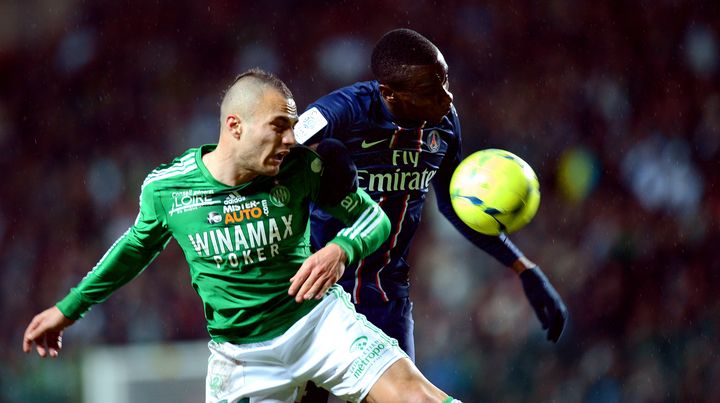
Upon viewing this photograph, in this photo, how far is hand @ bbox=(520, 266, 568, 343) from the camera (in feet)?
13.6

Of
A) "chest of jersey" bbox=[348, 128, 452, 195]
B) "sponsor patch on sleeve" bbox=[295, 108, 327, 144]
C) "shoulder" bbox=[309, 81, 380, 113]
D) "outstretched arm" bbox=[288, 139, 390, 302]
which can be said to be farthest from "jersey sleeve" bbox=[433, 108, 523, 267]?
"outstretched arm" bbox=[288, 139, 390, 302]

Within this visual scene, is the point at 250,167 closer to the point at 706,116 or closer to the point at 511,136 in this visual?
the point at 511,136

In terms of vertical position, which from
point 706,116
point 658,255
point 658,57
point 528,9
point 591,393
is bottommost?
point 591,393

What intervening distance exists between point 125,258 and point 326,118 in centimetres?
88

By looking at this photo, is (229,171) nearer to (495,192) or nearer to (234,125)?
(234,125)

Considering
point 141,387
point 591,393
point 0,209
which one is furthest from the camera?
point 0,209

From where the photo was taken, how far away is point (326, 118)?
11.7ft

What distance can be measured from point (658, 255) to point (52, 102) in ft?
17.6

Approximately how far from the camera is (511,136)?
8266mm

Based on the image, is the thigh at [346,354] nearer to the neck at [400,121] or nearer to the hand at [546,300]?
the neck at [400,121]

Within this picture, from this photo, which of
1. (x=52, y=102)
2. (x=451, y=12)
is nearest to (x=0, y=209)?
(x=52, y=102)

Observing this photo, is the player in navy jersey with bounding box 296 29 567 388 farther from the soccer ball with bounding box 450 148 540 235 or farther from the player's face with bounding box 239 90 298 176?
the player's face with bounding box 239 90 298 176

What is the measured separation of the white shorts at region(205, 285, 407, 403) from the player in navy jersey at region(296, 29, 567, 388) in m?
0.63

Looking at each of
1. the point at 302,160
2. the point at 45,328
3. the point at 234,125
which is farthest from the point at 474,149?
the point at 45,328
